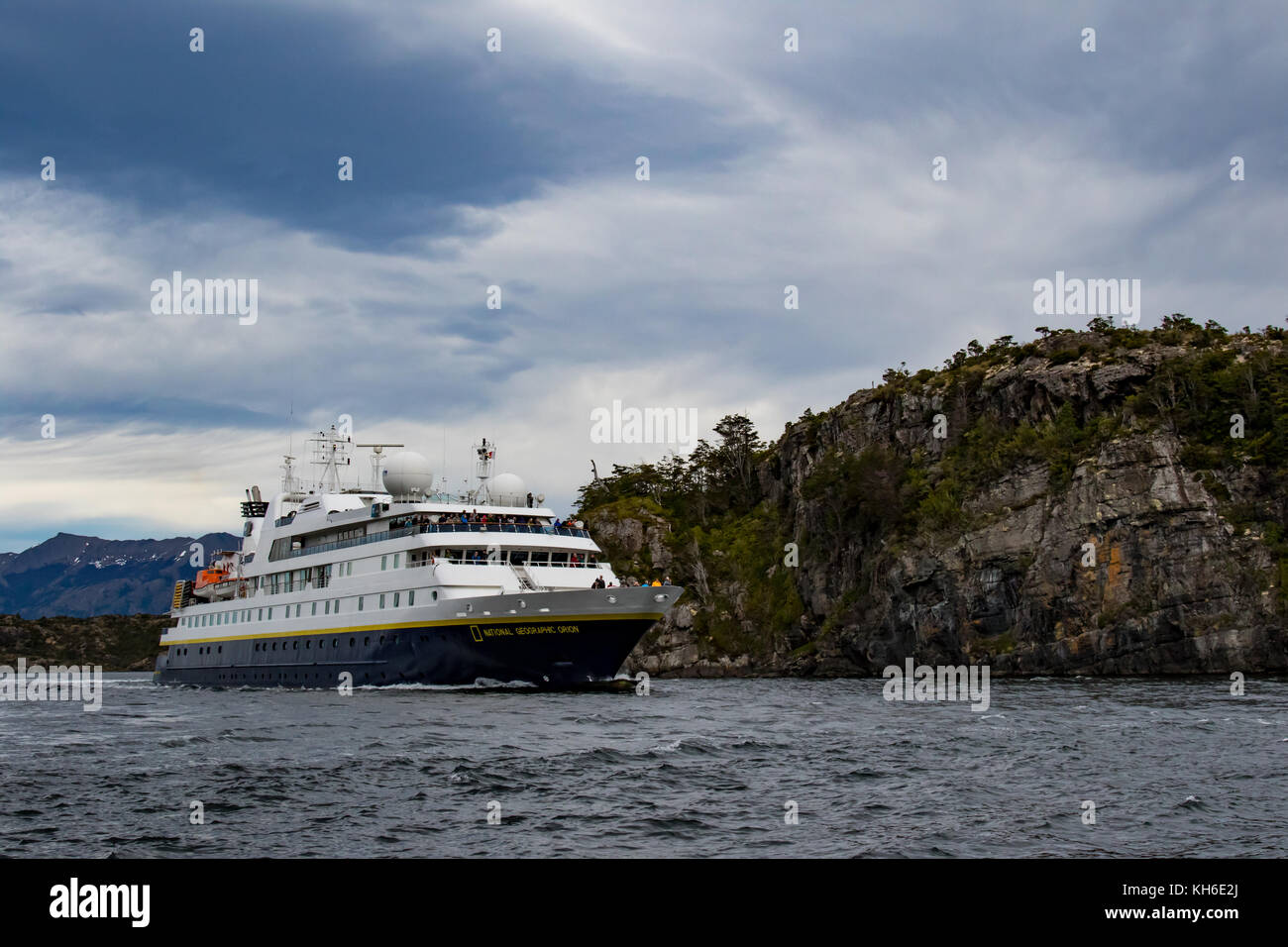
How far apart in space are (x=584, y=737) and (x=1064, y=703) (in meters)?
23.0

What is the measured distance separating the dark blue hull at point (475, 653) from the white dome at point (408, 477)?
9.20 m

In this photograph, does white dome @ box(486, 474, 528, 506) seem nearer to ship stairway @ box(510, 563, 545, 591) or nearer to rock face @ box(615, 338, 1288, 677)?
ship stairway @ box(510, 563, 545, 591)

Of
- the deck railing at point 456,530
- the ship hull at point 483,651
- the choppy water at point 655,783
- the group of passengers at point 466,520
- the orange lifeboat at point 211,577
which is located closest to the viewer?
the choppy water at point 655,783

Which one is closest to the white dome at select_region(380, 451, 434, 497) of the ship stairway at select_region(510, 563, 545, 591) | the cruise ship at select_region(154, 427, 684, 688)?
the cruise ship at select_region(154, 427, 684, 688)

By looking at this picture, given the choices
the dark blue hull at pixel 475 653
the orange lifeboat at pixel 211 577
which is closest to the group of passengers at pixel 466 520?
the dark blue hull at pixel 475 653

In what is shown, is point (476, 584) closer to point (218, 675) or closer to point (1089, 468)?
point (218, 675)

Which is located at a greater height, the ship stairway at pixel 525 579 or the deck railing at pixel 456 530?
the deck railing at pixel 456 530

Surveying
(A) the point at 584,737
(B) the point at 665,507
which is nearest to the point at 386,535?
(A) the point at 584,737

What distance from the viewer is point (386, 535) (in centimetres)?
6450

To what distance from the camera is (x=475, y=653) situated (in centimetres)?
5691

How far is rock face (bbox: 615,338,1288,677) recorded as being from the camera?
8050 cm

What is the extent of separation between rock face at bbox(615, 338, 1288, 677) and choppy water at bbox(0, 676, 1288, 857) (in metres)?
39.9

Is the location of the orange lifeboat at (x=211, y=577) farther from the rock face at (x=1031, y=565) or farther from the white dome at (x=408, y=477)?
the rock face at (x=1031, y=565)

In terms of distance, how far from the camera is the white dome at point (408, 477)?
68625 millimetres
